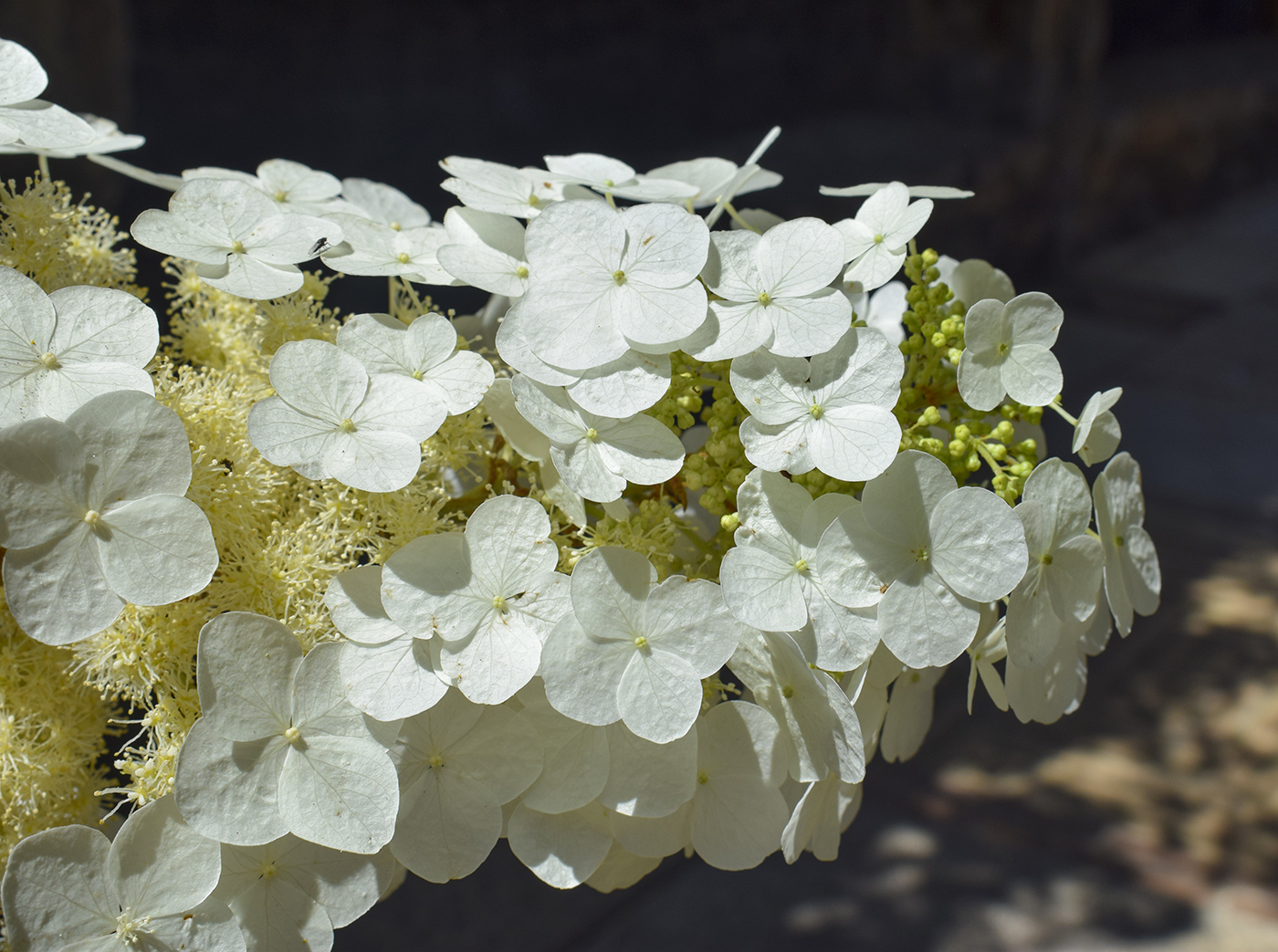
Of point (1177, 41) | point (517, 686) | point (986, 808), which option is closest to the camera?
point (517, 686)

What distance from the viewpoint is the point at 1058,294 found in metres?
4.47

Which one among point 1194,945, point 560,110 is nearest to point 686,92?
point 560,110

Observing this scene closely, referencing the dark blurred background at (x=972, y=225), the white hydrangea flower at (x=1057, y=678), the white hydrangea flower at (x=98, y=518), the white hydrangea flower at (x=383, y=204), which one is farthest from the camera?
the dark blurred background at (x=972, y=225)

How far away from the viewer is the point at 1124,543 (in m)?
0.44

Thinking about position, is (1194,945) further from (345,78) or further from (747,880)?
(345,78)

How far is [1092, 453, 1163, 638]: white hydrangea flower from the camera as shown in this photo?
0.43m

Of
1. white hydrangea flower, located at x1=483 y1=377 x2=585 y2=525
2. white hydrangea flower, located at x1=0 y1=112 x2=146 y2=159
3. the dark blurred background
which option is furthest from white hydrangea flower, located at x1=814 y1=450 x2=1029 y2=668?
the dark blurred background

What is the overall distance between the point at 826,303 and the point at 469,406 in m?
0.14

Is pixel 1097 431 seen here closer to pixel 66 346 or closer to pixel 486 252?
pixel 486 252

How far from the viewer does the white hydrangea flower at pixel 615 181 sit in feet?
1.48

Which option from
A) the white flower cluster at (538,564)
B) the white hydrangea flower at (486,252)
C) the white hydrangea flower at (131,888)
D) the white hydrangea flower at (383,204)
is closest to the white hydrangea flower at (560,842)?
the white flower cluster at (538,564)

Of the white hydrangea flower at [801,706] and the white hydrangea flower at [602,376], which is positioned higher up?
the white hydrangea flower at [602,376]

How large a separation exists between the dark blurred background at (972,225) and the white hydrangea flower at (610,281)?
990 mm

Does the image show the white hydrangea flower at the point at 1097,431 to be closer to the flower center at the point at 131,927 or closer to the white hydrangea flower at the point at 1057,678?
the white hydrangea flower at the point at 1057,678
